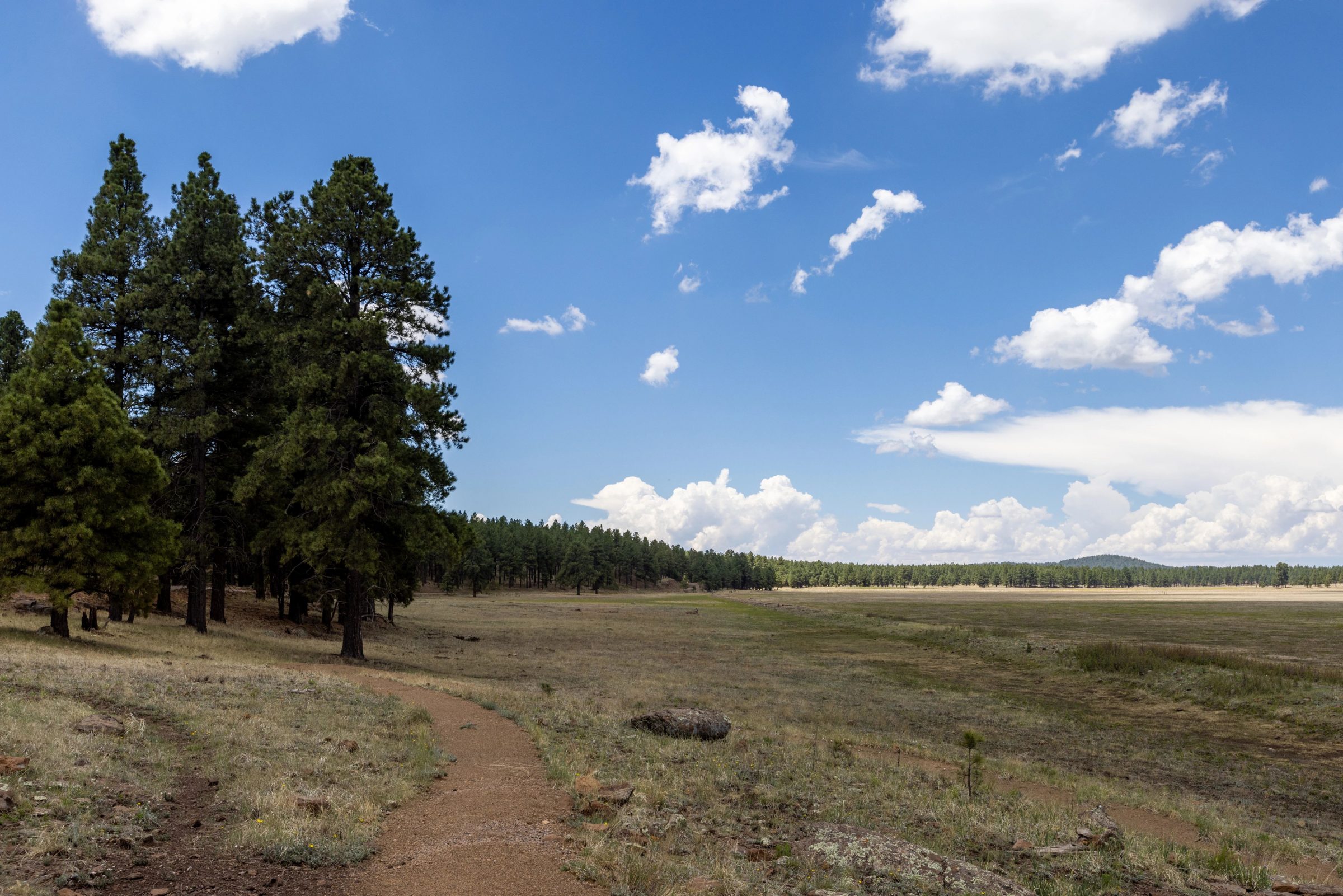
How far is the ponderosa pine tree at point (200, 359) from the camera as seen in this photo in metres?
27.7

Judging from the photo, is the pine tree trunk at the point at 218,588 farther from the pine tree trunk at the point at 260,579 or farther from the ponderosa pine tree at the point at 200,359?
the pine tree trunk at the point at 260,579

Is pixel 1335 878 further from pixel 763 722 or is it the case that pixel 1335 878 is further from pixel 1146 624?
pixel 1146 624

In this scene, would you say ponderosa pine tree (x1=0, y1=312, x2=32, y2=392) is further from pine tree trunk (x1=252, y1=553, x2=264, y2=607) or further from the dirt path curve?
the dirt path curve

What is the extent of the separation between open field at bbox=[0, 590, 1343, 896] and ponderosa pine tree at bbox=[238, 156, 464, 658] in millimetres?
5072

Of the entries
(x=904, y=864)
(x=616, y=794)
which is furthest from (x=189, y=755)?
(x=904, y=864)

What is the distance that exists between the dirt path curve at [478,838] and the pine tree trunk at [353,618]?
1539 centimetres

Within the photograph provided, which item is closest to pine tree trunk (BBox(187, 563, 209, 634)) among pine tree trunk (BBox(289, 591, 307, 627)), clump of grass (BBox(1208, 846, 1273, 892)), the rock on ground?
pine tree trunk (BBox(289, 591, 307, 627))

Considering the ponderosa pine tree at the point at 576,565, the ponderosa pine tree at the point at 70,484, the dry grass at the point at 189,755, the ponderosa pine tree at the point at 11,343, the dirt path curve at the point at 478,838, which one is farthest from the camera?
the ponderosa pine tree at the point at 576,565

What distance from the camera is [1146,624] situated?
68.5 m

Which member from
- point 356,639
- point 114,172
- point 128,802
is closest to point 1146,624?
point 356,639

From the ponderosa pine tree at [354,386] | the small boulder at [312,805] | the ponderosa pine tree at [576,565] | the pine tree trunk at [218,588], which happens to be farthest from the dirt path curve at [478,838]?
the ponderosa pine tree at [576,565]

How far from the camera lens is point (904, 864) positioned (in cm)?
902

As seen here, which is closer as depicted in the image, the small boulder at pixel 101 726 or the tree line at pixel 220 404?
the small boulder at pixel 101 726

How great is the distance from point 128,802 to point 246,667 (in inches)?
541
